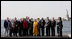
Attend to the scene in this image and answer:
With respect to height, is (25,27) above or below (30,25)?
below

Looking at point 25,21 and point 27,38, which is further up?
point 25,21

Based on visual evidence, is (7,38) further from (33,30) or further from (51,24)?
(51,24)

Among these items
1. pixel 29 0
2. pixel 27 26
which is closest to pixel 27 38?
pixel 27 26

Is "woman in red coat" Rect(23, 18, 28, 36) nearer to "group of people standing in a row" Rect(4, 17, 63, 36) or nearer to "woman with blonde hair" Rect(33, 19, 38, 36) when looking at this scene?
"group of people standing in a row" Rect(4, 17, 63, 36)

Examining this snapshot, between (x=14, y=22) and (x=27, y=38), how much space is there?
5.91ft

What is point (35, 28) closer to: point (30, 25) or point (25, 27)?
point (30, 25)

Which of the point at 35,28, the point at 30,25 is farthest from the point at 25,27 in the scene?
the point at 35,28

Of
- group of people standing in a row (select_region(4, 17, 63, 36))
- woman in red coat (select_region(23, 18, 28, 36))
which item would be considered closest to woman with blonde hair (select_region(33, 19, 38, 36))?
group of people standing in a row (select_region(4, 17, 63, 36))

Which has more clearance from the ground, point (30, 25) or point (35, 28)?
point (30, 25)

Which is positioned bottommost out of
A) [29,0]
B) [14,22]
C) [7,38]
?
[7,38]

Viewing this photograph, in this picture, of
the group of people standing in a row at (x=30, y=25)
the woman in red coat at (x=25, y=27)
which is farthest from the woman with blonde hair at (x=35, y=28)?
the woman in red coat at (x=25, y=27)

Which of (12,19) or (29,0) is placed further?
(12,19)

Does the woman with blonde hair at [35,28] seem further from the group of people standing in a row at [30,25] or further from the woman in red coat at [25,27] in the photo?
the woman in red coat at [25,27]

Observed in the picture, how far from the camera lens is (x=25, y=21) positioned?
18.2 meters
